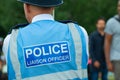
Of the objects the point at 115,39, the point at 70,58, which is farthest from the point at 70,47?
the point at 115,39

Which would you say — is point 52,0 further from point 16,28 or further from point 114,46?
point 114,46

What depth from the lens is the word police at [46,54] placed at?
14.1 ft

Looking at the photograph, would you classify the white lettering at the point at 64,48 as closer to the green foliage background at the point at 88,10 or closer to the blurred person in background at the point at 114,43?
the blurred person in background at the point at 114,43

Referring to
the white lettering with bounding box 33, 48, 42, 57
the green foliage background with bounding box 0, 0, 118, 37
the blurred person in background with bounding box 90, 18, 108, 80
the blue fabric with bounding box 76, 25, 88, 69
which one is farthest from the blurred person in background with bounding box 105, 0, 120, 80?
the green foliage background with bounding box 0, 0, 118, 37

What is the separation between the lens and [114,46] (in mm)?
11031

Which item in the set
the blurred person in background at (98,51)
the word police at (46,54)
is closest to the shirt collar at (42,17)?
the word police at (46,54)

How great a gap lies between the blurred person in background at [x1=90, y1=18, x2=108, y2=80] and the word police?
419 inches

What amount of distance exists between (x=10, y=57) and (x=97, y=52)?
11061mm

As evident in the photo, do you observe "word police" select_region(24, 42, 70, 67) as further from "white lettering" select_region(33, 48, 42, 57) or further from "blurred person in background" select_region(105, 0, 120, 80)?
"blurred person in background" select_region(105, 0, 120, 80)

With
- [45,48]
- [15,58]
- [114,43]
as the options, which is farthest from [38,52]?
[114,43]

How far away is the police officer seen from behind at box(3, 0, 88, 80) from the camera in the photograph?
4.27 meters

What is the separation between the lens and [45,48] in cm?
431

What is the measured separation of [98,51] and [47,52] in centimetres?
1093

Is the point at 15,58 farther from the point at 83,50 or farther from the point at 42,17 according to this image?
the point at 83,50
